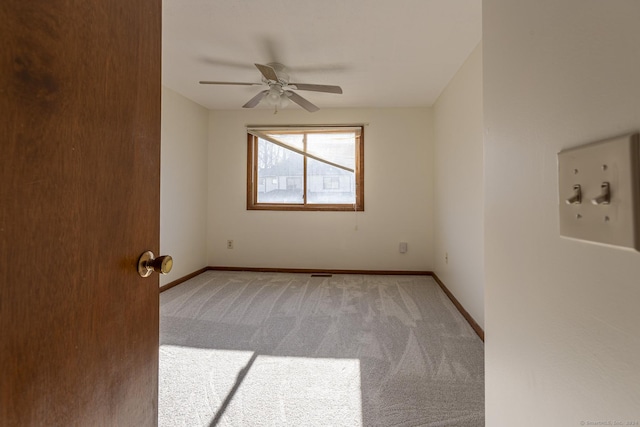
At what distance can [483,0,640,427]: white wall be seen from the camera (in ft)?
1.07

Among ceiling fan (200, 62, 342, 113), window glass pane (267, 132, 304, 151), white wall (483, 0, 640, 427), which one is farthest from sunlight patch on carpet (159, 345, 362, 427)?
window glass pane (267, 132, 304, 151)

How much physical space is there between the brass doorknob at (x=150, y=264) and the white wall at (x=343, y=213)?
9.53 feet

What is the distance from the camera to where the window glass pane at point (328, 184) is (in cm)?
356

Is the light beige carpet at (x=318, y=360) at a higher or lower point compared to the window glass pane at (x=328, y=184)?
lower

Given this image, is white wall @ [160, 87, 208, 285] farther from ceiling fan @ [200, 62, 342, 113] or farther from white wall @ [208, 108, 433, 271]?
ceiling fan @ [200, 62, 342, 113]

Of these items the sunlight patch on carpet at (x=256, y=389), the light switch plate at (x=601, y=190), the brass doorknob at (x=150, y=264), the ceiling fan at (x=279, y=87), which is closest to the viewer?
the light switch plate at (x=601, y=190)

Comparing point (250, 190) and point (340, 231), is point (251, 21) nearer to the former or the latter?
point (250, 190)

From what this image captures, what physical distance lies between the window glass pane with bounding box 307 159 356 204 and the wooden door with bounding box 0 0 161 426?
2934mm

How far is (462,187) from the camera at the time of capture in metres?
2.34

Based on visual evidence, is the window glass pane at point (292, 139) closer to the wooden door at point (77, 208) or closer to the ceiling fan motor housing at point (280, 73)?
the ceiling fan motor housing at point (280, 73)

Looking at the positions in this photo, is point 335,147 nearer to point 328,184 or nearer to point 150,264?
point 328,184

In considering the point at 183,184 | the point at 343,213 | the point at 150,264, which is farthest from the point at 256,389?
the point at 183,184

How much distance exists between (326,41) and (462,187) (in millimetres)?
1669

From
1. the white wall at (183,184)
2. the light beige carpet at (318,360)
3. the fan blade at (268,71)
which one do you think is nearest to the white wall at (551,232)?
the light beige carpet at (318,360)
